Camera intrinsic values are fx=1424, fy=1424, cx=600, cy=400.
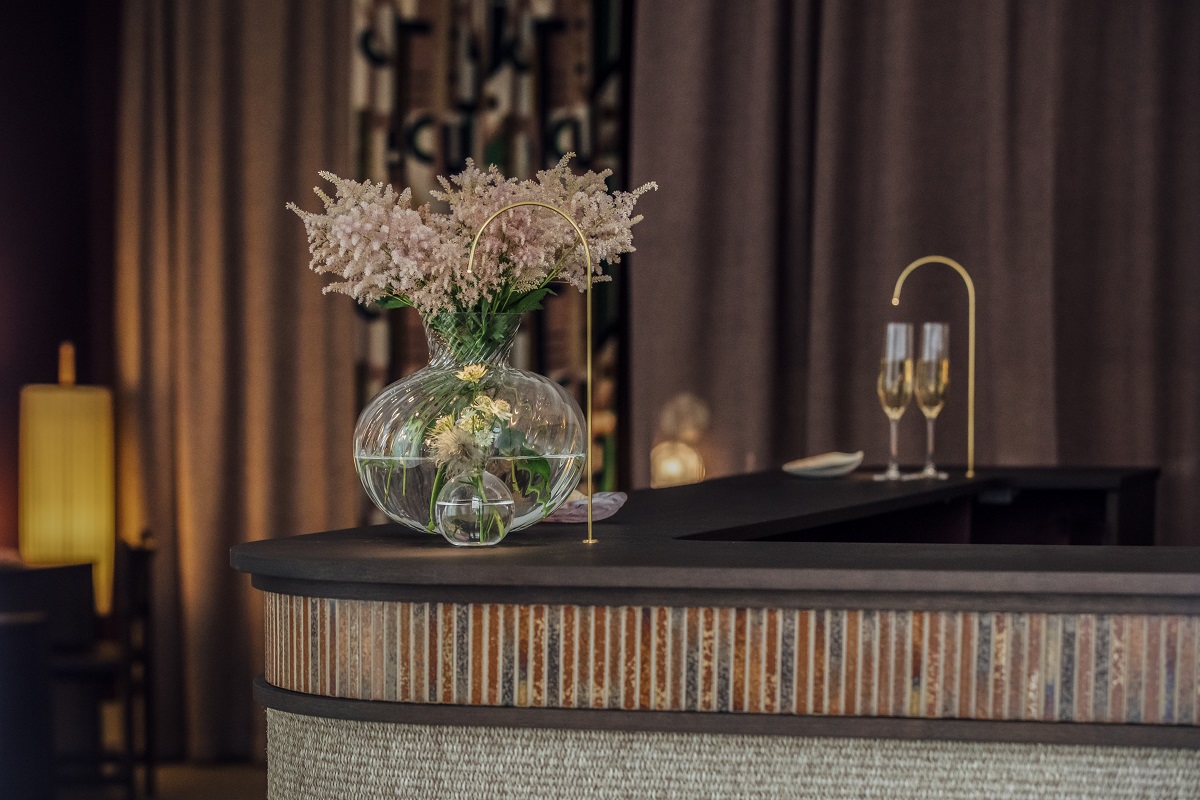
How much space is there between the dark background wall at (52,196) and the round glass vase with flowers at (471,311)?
3.45 metres

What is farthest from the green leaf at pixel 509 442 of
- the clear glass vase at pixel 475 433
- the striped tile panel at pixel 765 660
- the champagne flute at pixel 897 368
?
the champagne flute at pixel 897 368

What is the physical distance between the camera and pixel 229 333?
16.8 ft

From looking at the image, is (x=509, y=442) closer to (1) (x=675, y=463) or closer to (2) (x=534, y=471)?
(2) (x=534, y=471)

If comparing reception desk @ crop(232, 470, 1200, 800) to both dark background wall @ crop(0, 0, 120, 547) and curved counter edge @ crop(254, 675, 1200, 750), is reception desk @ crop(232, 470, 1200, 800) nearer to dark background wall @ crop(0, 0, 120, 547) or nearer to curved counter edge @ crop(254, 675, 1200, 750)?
curved counter edge @ crop(254, 675, 1200, 750)

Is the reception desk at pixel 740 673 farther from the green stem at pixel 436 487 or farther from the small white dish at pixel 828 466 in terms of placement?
the small white dish at pixel 828 466

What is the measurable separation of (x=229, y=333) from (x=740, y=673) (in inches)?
155

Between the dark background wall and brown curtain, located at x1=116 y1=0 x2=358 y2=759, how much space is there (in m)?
0.23

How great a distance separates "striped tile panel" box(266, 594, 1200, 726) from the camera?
1468mm

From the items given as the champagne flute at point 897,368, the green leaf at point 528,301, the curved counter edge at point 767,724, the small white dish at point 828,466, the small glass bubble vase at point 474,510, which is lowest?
the curved counter edge at point 767,724

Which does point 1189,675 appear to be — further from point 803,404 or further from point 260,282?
point 260,282

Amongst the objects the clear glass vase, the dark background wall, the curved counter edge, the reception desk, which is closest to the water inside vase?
the clear glass vase

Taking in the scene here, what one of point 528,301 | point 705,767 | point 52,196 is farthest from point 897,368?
point 52,196

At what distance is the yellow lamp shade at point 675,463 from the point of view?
4602mm

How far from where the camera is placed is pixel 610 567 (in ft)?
4.99
